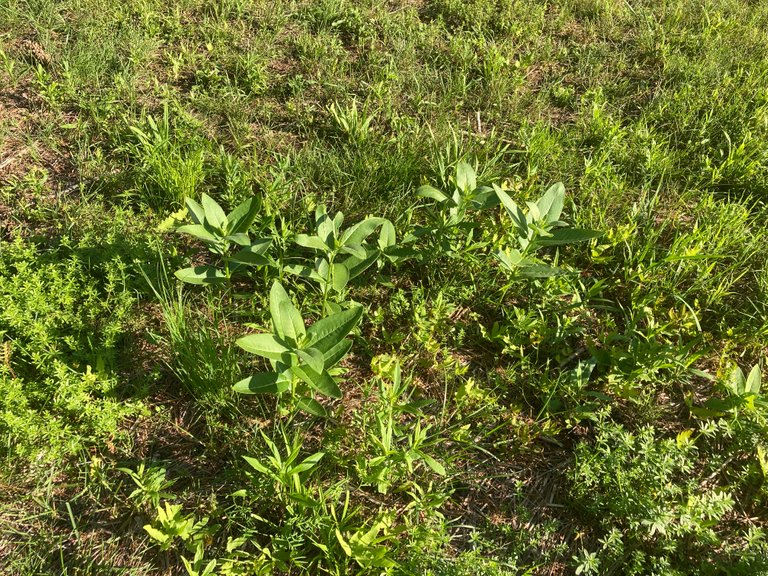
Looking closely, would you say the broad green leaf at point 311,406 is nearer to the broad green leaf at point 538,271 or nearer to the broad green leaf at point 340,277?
the broad green leaf at point 340,277

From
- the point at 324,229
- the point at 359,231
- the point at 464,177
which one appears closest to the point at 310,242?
the point at 324,229

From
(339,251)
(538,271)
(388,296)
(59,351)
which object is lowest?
(388,296)

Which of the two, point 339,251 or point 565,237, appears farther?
point 565,237

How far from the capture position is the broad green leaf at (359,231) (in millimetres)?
2557

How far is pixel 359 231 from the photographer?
261 cm

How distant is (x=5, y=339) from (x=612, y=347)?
2.75 metres

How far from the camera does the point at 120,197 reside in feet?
10.1

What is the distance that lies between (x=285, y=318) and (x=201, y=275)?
63cm

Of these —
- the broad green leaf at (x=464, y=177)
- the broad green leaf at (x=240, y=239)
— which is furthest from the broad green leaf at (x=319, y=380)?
the broad green leaf at (x=464, y=177)

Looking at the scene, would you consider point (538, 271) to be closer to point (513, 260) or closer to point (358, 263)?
point (513, 260)

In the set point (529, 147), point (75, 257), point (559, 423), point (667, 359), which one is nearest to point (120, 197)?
point (75, 257)

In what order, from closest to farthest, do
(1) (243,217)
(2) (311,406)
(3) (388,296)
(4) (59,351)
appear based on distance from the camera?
1. (2) (311,406)
2. (4) (59,351)
3. (1) (243,217)
4. (3) (388,296)

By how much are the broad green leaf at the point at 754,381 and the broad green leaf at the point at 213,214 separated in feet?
7.82

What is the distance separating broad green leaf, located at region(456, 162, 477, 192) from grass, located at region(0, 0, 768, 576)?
15cm
